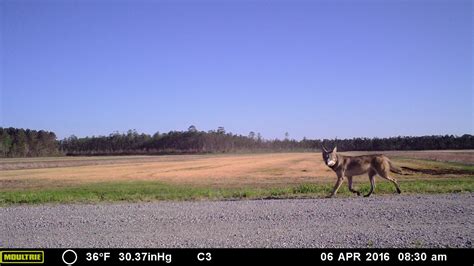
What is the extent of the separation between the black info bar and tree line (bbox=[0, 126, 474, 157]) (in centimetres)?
13602

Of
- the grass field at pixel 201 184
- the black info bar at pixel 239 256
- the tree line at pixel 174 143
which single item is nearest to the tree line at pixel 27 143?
the tree line at pixel 174 143

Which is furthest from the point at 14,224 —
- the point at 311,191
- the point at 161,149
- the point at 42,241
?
the point at 161,149

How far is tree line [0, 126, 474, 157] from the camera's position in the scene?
140375 mm

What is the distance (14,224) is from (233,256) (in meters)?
6.69

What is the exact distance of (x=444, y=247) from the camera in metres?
7.98

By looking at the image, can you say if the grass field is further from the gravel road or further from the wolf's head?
the gravel road

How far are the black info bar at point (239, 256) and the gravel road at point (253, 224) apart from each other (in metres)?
0.60

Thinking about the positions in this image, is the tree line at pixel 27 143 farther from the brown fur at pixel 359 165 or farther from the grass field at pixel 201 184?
the brown fur at pixel 359 165

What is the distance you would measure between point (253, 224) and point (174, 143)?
177m

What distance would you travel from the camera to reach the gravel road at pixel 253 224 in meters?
8.83

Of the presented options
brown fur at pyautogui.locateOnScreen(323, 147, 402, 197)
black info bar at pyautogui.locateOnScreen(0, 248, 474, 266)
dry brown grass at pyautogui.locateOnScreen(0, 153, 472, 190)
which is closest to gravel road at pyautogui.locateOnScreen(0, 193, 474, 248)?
black info bar at pyautogui.locateOnScreen(0, 248, 474, 266)

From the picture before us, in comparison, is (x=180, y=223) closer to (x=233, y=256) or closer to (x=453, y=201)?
(x=233, y=256)

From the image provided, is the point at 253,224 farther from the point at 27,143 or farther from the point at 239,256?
the point at 27,143

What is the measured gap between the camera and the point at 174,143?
186m
